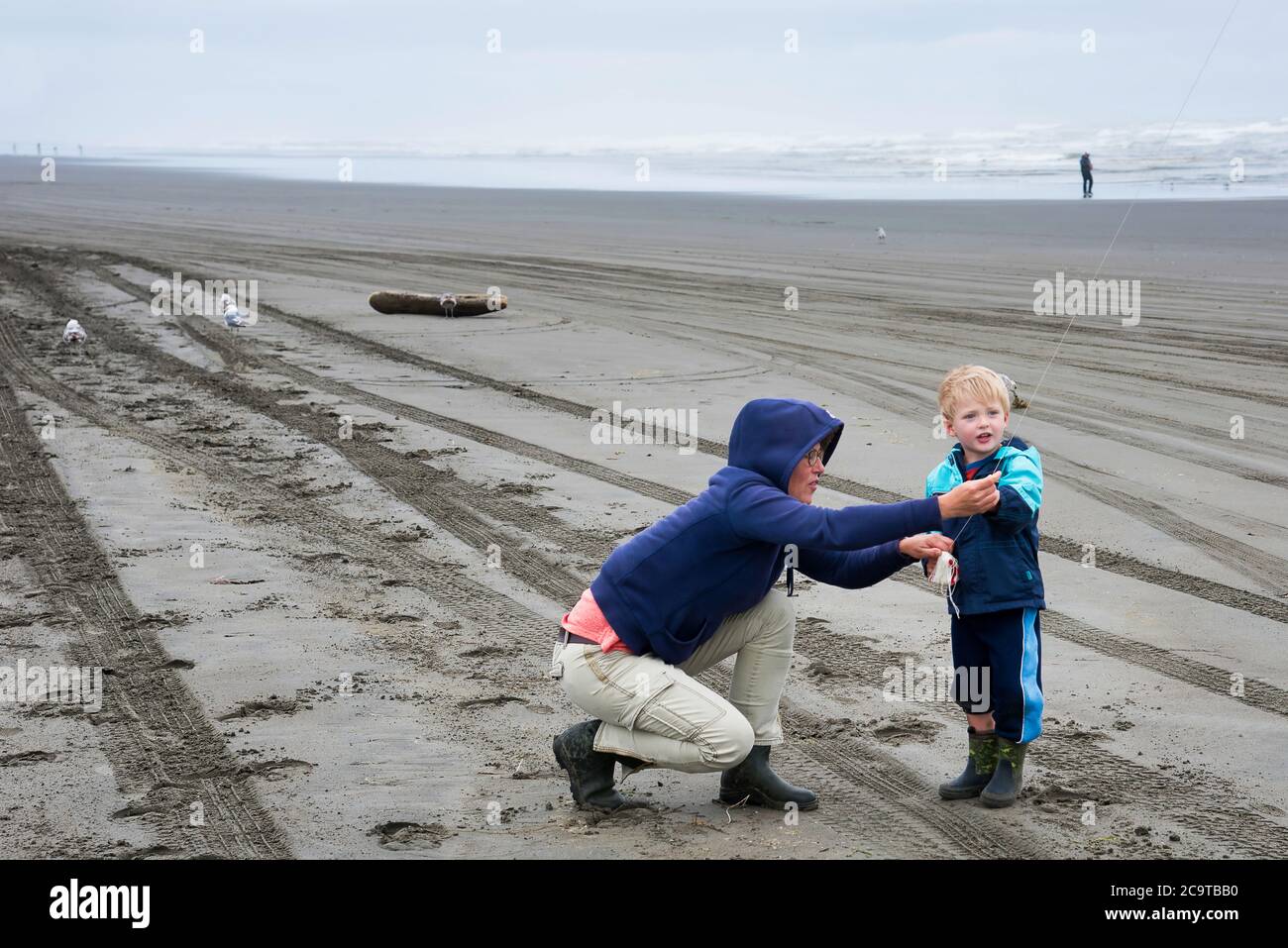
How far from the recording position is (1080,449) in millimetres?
10109

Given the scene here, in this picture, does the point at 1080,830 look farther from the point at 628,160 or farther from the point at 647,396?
the point at 628,160

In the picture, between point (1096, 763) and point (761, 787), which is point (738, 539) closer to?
point (761, 787)

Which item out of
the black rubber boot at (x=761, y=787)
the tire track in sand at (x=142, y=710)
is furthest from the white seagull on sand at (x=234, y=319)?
the black rubber boot at (x=761, y=787)

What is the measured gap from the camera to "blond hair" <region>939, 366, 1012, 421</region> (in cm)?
→ 451

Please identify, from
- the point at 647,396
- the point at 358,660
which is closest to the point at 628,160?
the point at 647,396

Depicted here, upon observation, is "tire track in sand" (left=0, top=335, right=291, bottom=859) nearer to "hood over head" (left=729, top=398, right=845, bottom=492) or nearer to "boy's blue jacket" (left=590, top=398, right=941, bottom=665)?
"boy's blue jacket" (left=590, top=398, right=941, bottom=665)

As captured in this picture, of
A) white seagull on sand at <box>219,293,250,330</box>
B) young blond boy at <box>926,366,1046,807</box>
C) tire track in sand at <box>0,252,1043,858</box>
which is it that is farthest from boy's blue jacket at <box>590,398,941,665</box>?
white seagull on sand at <box>219,293,250,330</box>

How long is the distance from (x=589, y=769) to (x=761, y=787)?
58 centimetres

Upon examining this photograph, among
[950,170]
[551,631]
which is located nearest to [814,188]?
[950,170]

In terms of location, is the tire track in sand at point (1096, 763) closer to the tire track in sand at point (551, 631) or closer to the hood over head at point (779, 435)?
the tire track in sand at point (551, 631)

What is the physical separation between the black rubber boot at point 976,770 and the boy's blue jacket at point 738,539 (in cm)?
68

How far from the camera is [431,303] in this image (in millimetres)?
16984

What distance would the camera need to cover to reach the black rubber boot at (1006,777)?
15.5 ft
